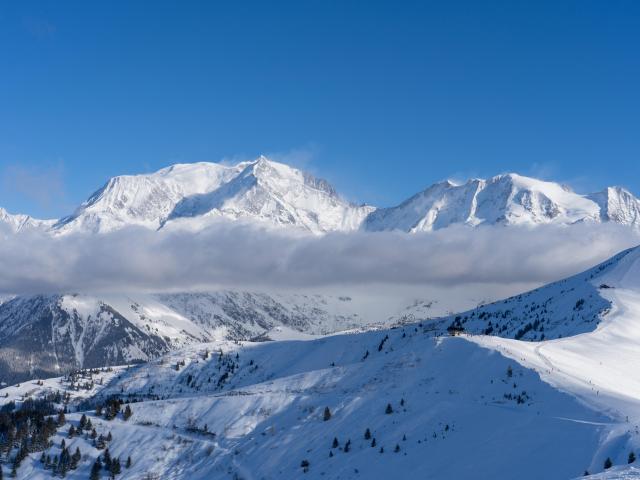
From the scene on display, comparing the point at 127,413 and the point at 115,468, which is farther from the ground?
the point at 127,413

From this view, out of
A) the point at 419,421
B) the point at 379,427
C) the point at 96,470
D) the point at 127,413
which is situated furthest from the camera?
the point at 127,413

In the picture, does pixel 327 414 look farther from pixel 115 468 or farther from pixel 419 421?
pixel 115 468

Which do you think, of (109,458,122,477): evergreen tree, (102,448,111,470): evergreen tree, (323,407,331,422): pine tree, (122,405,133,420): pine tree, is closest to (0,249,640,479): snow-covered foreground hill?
(323,407,331,422): pine tree

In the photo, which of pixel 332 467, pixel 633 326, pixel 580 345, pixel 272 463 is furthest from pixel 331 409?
pixel 633 326

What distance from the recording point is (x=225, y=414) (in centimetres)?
13412

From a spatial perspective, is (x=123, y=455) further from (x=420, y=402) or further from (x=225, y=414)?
(x=420, y=402)

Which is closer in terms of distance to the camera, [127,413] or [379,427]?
[379,427]

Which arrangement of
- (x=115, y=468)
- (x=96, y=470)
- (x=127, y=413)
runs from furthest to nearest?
(x=127, y=413)
(x=96, y=470)
(x=115, y=468)

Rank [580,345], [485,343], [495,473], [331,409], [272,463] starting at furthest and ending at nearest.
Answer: [580,345] → [485,343] → [331,409] → [272,463] → [495,473]

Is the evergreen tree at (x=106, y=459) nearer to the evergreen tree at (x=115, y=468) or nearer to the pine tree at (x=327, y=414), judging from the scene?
the evergreen tree at (x=115, y=468)

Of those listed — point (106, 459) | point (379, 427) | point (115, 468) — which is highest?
point (379, 427)

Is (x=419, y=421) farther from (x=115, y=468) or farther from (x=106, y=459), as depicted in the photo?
(x=106, y=459)

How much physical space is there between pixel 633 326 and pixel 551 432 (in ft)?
392

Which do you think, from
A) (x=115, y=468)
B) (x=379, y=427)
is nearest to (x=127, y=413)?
(x=115, y=468)
